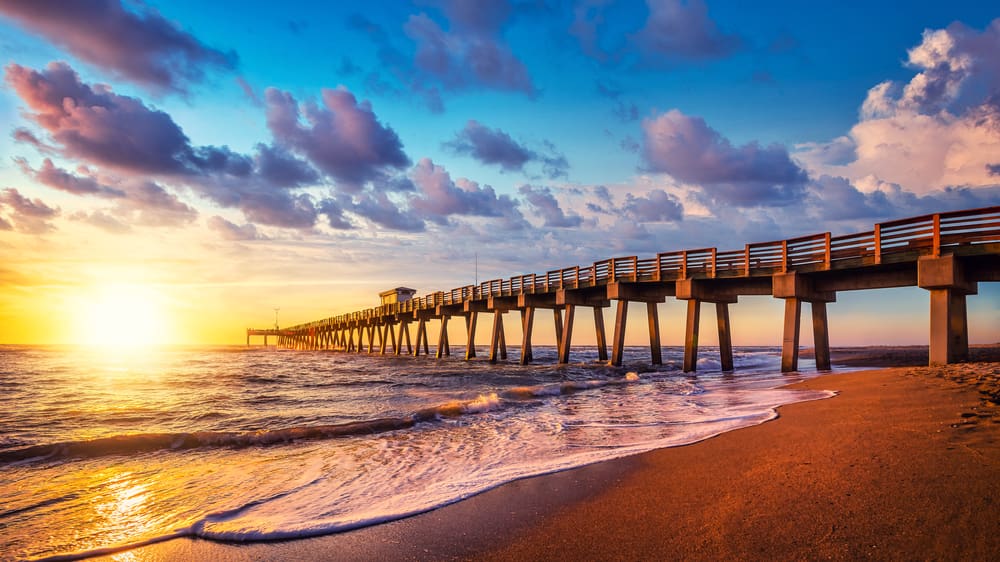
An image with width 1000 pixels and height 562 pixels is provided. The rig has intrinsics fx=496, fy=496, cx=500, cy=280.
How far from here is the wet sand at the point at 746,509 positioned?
9.65 ft

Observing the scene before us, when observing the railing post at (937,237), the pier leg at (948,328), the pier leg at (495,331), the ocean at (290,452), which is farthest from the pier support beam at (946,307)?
the pier leg at (495,331)

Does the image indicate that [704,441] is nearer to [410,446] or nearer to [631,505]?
[631,505]

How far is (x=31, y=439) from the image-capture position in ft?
28.7

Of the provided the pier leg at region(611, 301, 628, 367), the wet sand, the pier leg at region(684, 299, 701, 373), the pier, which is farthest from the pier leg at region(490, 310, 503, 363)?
the wet sand

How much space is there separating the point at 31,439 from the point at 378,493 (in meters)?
7.94

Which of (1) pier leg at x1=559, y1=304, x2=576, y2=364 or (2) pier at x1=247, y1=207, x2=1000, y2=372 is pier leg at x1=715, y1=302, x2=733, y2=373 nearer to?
(2) pier at x1=247, y1=207, x2=1000, y2=372

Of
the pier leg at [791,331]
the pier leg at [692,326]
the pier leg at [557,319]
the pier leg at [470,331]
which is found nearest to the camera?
the pier leg at [791,331]

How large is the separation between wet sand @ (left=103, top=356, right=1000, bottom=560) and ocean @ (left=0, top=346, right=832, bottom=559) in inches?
18.7

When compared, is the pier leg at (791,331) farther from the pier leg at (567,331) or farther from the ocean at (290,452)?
the pier leg at (567,331)

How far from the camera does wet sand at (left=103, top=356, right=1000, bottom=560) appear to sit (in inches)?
116

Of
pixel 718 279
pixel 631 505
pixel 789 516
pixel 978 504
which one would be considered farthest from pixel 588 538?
pixel 718 279

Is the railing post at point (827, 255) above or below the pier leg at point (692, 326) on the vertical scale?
above

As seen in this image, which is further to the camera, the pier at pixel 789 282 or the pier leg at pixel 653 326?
the pier leg at pixel 653 326

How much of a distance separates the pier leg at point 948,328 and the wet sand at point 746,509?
8.28 meters
